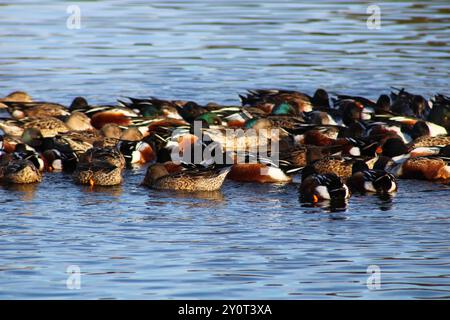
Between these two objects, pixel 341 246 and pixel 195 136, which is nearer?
pixel 341 246

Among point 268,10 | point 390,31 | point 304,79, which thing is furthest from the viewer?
point 268,10

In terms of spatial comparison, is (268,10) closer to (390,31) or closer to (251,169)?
(390,31)

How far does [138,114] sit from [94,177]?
14.4 ft

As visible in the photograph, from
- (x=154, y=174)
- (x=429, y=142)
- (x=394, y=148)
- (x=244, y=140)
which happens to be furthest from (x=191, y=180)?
(x=429, y=142)

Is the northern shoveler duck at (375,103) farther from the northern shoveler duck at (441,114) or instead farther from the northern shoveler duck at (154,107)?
the northern shoveler duck at (154,107)

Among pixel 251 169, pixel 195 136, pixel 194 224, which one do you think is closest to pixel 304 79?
pixel 195 136

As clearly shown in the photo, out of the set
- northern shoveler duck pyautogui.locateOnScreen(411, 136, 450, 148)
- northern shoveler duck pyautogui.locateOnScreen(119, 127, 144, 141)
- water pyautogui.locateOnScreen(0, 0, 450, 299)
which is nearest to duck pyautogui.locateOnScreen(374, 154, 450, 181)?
water pyautogui.locateOnScreen(0, 0, 450, 299)

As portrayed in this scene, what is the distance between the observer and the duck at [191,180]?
13477 millimetres

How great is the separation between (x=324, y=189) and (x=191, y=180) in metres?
1.69

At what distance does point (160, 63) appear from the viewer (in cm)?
2277

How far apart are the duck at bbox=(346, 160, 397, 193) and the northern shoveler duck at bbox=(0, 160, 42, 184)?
3711mm

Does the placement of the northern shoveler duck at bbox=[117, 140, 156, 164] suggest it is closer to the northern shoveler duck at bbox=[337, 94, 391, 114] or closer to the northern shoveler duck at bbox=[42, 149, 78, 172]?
the northern shoveler duck at bbox=[42, 149, 78, 172]

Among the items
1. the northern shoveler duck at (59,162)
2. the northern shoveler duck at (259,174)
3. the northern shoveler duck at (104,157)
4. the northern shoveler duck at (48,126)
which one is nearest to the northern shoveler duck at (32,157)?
the northern shoveler duck at (59,162)

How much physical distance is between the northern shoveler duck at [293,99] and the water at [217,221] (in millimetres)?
593
